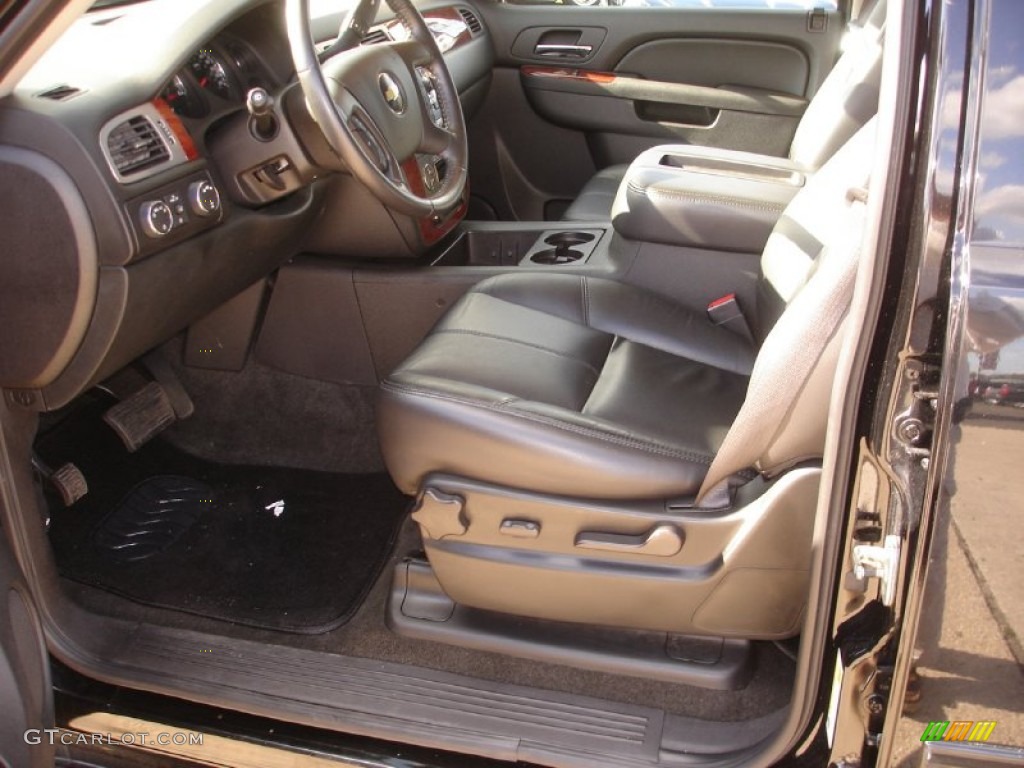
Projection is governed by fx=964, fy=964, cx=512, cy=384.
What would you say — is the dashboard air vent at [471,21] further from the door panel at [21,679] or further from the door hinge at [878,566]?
the door hinge at [878,566]

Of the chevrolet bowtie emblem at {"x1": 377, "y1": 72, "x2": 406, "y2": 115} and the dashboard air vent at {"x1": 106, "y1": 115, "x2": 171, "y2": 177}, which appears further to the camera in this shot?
the chevrolet bowtie emblem at {"x1": 377, "y1": 72, "x2": 406, "y2": 115}

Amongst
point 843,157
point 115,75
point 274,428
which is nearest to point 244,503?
point 274,428

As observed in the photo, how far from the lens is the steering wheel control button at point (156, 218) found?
148 centimetres

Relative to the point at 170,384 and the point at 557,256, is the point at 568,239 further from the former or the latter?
the point at 170,384

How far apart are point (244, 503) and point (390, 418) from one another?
0.81 m

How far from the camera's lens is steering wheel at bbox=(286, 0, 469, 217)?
1.50 m

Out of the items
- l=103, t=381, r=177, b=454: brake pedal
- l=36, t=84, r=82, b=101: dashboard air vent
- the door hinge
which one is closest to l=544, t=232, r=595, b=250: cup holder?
l=103, t=381, r=177, b=454: brake pedal

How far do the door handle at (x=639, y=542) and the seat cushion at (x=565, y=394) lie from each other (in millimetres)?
56

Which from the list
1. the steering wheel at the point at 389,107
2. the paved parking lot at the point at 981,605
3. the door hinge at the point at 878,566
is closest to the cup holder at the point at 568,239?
the steering wheel at the point at 389,107

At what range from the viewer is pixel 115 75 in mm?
1517

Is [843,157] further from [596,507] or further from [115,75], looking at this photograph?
[115,75]

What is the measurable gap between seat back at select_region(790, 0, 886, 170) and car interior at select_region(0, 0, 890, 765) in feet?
0.04

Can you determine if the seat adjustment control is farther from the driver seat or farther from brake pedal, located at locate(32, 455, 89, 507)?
brake pedal, located at locate(32, 455, 89, 507)

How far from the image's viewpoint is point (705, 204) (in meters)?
2.01
